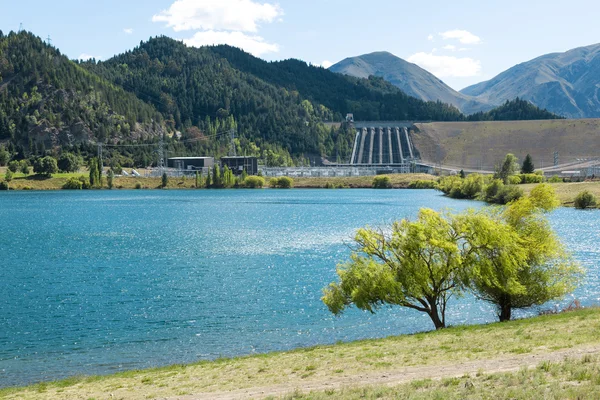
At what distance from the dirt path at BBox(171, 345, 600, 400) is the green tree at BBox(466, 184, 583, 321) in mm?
10851

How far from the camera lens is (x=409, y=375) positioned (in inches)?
800

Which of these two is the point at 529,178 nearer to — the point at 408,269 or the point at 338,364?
the point at 408,269

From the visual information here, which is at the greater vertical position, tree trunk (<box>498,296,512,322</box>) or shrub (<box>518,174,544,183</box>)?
shrub (<box>518,174,544,183</box>)

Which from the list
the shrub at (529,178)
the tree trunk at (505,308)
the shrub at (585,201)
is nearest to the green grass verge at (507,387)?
the tree trunk at (505,308)

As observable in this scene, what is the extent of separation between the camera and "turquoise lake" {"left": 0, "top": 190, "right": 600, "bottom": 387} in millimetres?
32344

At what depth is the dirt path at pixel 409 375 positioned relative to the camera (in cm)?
1953

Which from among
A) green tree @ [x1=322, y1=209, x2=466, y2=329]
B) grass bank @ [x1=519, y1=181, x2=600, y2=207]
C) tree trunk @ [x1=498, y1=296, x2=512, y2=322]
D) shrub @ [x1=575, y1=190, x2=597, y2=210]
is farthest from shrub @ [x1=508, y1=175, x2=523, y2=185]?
green tree @ [x1=322, y1=209, x2=466, y2=329]

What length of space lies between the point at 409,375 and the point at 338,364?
4.19 m

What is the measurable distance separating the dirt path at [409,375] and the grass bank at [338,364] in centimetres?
11

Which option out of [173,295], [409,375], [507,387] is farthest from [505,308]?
[173,295]

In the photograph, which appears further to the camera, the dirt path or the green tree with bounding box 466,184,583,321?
the green tree with bounding box 466,184,583,321

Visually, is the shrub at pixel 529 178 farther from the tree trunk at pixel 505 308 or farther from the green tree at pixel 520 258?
the tree trunk at pixel 505 308

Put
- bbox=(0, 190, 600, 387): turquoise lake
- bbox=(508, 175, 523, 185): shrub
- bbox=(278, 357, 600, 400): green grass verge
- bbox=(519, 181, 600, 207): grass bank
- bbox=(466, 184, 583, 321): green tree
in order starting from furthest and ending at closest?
bbox=(508, 175, 523, 185): shrub < bbox=(519, 181, 600, 207): grass bank < bbox=(466, 184, 583, 321): green tree < bbox=(0, 190, 600, 387): turquoise lake < bbox=(278, 357, 600, 400): green grass verge

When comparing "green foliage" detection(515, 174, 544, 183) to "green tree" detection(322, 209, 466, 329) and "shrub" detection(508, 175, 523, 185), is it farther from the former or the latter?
"green tree" detection(322, 209, 466, 329)
